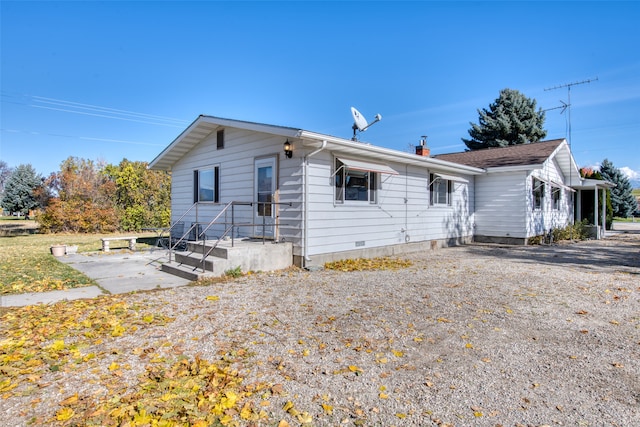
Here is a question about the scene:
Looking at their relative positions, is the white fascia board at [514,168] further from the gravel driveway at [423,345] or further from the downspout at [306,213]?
the downspout at [306,213]

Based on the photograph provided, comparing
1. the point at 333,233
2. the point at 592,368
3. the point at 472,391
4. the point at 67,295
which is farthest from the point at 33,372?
the point at 333,233

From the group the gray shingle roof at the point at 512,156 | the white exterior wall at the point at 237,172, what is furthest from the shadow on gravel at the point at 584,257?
the white exterior wall at the point at 237,172

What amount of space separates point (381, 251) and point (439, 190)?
4.03m

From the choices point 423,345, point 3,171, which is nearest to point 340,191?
point 423,345

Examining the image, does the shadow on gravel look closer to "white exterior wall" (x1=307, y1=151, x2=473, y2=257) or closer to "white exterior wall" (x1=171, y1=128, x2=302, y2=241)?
"white exterior wall" (x1=307, y1=151, x2=473, y2=257)

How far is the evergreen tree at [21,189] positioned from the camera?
33375mm

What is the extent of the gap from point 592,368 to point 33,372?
467 cm

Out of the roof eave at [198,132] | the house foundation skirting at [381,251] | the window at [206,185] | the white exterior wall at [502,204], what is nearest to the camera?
the roof eave at [198,132]

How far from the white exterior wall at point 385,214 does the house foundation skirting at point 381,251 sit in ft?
0.34

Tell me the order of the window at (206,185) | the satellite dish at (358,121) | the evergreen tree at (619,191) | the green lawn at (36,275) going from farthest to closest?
the evergreen tree at (619,191) → the window at (206,185) → the satellite dish at (358,121) → the green lawn at (36,275)

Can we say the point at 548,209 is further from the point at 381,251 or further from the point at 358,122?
the point at 358,122

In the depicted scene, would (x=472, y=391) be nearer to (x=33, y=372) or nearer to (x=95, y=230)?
(x=33, y=372)

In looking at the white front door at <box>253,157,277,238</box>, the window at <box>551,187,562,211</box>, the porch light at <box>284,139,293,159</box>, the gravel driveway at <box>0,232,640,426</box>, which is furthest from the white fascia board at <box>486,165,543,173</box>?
the white front door at <box>253,157,277,238</box>

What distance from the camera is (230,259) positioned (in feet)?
22.7
